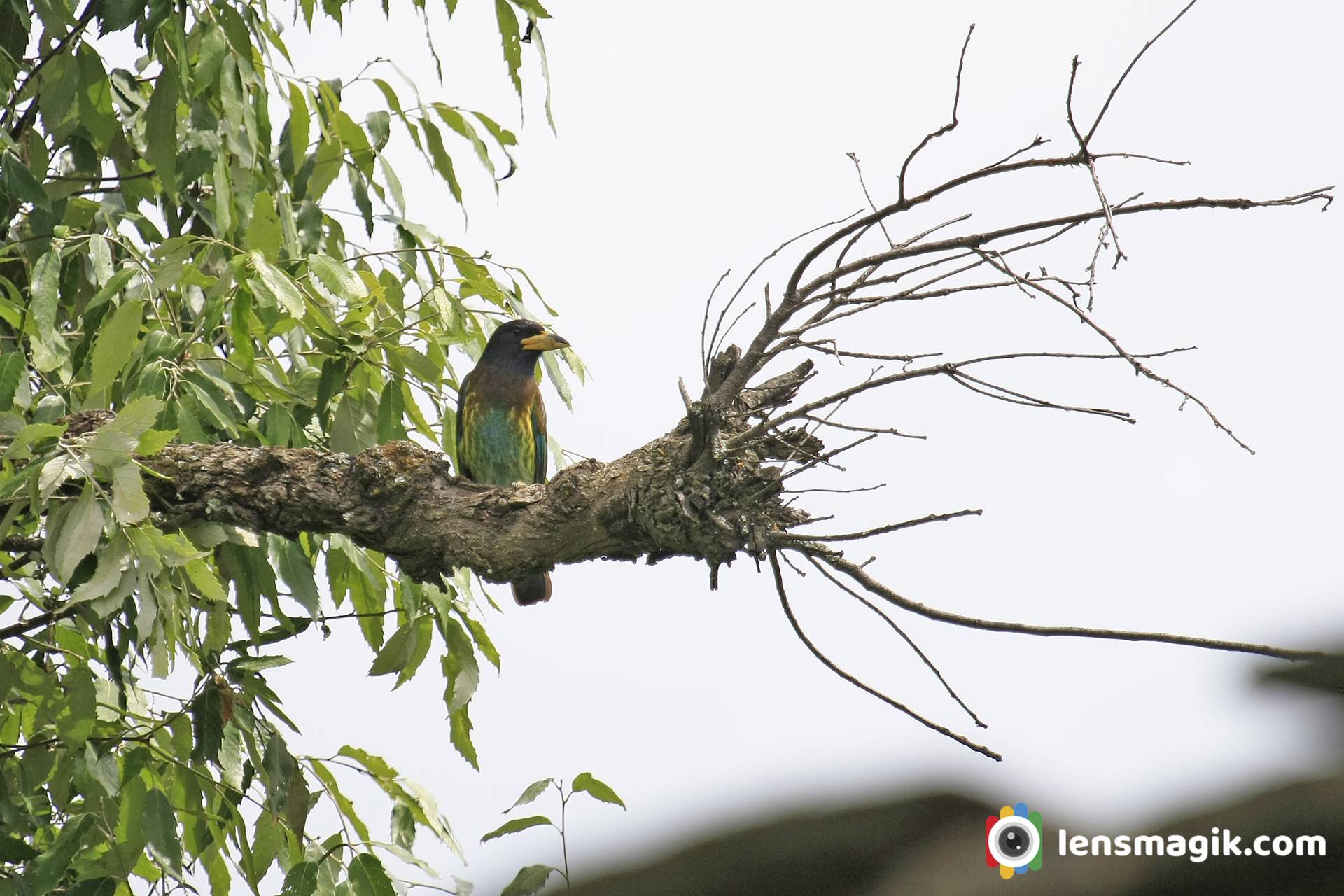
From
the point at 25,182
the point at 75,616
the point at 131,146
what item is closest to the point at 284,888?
the point at 75,616

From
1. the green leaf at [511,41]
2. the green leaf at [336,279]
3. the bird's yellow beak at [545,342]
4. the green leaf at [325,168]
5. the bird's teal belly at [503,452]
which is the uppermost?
the green leaf at [511,41]

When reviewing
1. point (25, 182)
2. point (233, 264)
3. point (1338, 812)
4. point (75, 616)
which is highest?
point (25, 182)

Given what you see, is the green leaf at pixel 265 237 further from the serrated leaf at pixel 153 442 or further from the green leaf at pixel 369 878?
the green leaf at pixel 369 878

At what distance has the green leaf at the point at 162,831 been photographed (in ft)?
9.52

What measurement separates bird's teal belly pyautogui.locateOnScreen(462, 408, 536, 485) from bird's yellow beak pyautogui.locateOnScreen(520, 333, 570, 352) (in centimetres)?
47

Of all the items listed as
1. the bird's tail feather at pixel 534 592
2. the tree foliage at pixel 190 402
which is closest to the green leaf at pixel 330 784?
the tree foliage at pixel 190 402

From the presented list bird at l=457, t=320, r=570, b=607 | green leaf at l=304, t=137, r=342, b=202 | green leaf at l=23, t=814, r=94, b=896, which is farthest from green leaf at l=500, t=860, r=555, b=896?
bird at l=457, t=320, r=570, b=607

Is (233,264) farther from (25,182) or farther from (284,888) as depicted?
(284,888)

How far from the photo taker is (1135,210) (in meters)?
1.83

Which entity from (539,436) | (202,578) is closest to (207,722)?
(202,578)

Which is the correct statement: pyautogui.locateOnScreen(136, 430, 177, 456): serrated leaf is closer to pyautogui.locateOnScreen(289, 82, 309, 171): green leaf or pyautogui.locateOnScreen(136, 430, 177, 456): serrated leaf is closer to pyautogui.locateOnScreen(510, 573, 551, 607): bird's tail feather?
pyautogui.locateOnScreen(289, 82, 309, 171): green leaf

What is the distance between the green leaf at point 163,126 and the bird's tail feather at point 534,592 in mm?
1836

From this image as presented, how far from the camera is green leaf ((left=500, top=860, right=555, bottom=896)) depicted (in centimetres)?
288

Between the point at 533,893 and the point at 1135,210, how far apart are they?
1.97 m
